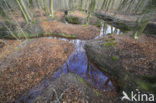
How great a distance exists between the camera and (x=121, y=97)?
4250mm

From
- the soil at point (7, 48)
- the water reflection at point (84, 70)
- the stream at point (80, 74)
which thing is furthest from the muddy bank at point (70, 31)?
the soil at point (7, 48)

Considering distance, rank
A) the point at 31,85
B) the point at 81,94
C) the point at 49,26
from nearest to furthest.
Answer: the point at 81,94
the point at 31,85
the point at 49,26

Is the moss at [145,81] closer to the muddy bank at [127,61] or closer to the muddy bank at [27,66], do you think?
the muddy bank at [127,61]

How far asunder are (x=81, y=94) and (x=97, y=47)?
4744mm

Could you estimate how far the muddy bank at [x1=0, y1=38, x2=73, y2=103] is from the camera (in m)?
4.82

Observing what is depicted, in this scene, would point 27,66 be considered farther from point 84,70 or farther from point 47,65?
point 84,70

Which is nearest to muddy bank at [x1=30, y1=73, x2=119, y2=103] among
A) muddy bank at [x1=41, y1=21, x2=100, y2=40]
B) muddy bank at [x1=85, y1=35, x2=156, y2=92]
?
muddy bank at [x1=85, y1=35, x2=156, y2=92]

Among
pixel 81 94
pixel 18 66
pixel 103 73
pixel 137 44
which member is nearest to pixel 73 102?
pixel 81 94

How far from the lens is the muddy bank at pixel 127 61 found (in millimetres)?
4211

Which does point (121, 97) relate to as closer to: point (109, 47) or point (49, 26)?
point (109, 47)

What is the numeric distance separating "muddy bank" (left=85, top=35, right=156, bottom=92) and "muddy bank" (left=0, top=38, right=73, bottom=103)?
13.1ft

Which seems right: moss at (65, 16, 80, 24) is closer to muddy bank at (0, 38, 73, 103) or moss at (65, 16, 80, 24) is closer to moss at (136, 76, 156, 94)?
muddy bank at (0, 38, 73, 103)

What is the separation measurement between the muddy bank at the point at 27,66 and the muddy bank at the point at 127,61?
3987 millimetres

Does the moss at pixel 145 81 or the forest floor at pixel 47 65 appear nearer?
the moss at pixel 145 81
